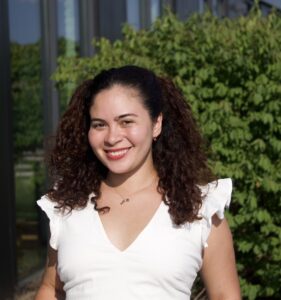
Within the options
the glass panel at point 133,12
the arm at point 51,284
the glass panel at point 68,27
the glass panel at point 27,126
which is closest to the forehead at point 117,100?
the arm at point 51,284

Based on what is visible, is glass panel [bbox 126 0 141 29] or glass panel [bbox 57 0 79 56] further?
glass panel [bbox 126 0 141 29]

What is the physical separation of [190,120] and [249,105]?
2.15 metres

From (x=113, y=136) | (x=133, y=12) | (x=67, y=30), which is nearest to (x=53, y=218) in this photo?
(x=113, y=136)

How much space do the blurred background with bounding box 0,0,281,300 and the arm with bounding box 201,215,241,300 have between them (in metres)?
3.70

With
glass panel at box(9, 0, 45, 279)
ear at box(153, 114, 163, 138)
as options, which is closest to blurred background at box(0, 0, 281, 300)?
glass panel at box(9, 0, 45, 279)

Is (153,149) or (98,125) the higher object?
(98,125)

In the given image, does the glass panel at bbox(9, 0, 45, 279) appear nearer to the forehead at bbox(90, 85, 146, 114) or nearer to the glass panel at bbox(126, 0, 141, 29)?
the glass panel at bbox(126, 0, 141, 29)

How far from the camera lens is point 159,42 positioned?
5.09 meters

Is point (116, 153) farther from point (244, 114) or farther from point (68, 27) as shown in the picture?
point (68, 27)

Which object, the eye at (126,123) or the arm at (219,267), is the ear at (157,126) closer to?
the eye at (126,123)

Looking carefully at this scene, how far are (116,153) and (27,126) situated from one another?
437 centimetres

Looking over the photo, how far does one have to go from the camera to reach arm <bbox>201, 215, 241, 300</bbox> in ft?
7.48

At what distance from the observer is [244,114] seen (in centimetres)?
471

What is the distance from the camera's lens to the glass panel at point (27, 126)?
20.6 feet
